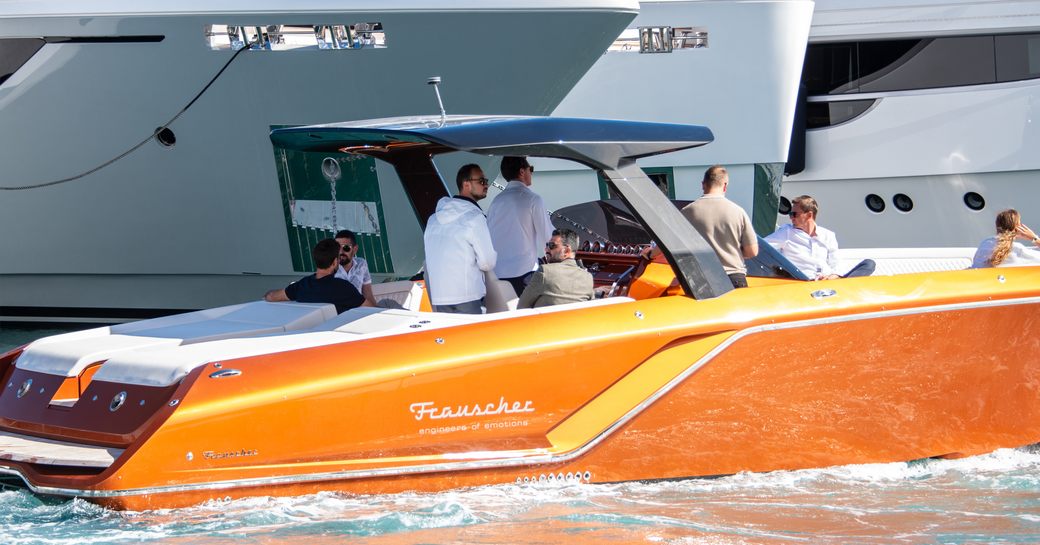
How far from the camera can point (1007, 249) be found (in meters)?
6.20

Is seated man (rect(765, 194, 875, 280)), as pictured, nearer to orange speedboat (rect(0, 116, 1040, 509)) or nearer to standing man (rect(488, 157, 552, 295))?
orange speedboat (rect(0, 116, 1040, 509))

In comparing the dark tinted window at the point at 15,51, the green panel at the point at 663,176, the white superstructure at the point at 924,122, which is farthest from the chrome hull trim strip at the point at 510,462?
the white superstructure at the point at 924,122

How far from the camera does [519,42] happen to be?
30.2ft

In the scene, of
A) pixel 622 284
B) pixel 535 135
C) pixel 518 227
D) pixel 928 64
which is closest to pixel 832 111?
pixel 928 64

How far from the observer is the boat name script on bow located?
4844 millimetres

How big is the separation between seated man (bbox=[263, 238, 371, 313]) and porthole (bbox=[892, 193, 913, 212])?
8080mm

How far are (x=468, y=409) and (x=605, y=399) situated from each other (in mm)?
583

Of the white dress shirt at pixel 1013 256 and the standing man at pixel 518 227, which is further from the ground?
the standing man at pixel 518 227

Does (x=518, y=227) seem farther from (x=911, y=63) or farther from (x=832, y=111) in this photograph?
(x=911, y=63)

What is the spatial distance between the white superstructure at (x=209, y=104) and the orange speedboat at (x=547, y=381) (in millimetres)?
3317

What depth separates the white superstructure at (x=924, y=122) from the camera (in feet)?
40.2

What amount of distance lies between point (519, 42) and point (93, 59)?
307cm

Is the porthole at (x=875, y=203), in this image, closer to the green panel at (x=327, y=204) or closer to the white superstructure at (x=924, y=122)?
the white superstructure at (x=924, y=122)

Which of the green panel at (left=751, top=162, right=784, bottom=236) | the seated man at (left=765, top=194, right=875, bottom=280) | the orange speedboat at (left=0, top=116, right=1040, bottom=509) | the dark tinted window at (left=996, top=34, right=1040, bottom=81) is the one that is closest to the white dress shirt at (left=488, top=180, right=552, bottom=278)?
the orange speedboat at (left=0, top=116, right=1040, bottom=509)
